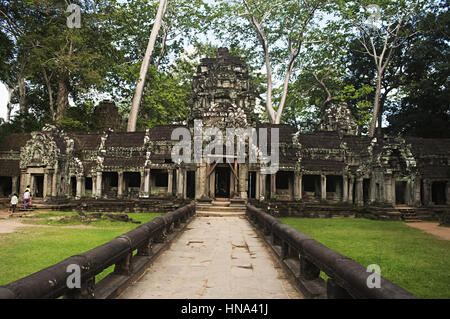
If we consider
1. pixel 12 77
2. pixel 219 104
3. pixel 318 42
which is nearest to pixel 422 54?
pixel 318 42

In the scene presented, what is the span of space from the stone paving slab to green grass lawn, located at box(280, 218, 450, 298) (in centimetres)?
254

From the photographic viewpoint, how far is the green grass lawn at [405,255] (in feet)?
19.4

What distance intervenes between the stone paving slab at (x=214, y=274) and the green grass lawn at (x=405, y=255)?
8.32 feet

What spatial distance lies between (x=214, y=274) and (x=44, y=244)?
626cm

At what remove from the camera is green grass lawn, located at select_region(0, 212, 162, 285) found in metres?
6.50

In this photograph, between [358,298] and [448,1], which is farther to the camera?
[448,1]

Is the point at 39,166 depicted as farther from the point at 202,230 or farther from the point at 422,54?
the point at 422,54

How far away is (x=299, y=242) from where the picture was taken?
5.01 m

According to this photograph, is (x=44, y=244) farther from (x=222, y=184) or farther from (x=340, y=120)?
(x=340, y=120)

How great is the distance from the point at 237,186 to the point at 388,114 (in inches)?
1049

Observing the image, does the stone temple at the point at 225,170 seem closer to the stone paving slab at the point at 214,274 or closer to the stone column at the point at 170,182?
the stone column at the point at 170,182

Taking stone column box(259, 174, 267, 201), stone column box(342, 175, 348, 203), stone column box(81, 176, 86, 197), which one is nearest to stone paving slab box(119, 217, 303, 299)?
stone column box(259, 174, 267, 201)

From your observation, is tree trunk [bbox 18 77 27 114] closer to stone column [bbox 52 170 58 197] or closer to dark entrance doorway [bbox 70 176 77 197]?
dark entrance doorway [bbox 70 176 77 197]

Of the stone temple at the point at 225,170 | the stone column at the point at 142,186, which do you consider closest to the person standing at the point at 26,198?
the stone temple at the point at 225,170
